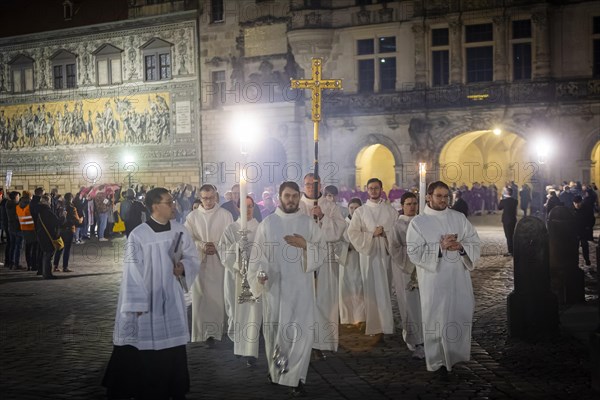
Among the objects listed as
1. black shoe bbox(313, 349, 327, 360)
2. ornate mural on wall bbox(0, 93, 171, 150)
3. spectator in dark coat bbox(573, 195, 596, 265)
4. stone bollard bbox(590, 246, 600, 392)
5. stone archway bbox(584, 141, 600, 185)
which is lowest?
black shoe bbox(313, 349, 327, 360)

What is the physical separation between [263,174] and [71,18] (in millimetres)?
14931

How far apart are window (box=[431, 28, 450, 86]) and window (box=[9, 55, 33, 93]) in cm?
2320

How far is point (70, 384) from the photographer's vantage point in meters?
8.58

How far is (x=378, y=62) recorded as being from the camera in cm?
3625

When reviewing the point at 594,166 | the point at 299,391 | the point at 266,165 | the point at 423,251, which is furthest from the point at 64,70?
the point at 299,391

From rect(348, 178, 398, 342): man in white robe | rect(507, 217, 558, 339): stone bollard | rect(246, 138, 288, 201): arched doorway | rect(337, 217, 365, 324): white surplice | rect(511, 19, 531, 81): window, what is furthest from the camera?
rect(246, 138, 288, 201): arched doorway

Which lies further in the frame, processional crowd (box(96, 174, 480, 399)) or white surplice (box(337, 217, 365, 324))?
white surplice (box(337, 217, 365, 324))

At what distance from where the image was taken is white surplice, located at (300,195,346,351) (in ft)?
32.8

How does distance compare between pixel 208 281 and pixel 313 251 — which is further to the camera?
pixel 208 281

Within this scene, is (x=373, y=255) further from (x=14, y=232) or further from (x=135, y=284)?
(x=14, y=232)

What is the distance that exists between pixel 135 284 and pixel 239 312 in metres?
2.92

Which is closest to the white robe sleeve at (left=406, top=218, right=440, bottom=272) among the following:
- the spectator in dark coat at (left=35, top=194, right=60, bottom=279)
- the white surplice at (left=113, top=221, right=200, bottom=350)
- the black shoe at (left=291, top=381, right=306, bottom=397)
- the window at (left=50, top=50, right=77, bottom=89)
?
the black shoe at (left=291, top=381, right=306, bottom=397)

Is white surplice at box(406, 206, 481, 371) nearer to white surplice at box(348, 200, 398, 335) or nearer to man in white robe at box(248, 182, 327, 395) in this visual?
man in white robe at box(248, 182, 327, 395)

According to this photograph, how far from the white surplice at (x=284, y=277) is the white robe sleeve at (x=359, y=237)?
106 inches
